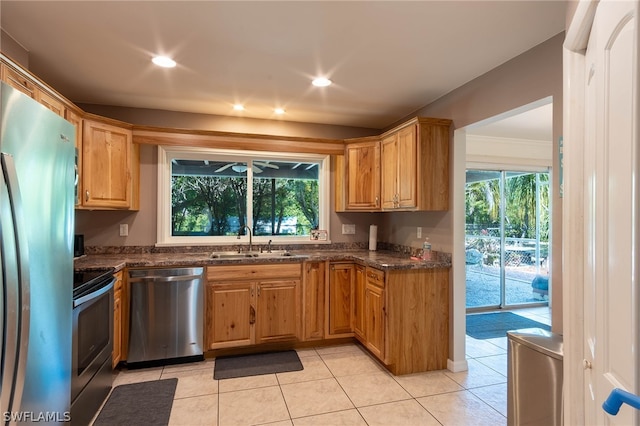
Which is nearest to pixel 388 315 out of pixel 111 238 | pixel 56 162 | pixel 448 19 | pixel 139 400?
pixel 139 400

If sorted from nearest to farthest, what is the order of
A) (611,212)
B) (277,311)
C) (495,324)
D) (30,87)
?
(611,212)
(30,87)
(277,311)
(495,324)

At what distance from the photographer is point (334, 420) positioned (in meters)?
2.19

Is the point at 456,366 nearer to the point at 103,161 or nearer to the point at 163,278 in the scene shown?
the point at 163,278

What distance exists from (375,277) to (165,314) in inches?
77.3

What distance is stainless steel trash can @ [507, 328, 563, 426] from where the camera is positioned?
157 cm

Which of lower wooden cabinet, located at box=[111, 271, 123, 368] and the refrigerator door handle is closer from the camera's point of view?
the refrigerator door handle

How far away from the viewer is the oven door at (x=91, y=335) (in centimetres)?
193

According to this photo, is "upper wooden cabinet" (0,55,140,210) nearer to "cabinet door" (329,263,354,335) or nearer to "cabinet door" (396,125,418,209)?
"cabinet door" (329,263,354,335)

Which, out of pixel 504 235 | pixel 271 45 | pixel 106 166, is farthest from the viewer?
pixel 504 235

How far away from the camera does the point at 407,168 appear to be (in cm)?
307

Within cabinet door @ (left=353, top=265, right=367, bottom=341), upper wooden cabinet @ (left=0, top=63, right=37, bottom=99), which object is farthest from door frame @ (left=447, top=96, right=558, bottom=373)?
upper wooden cabinet @ (left=0, top=63, right=37, bottom=99)

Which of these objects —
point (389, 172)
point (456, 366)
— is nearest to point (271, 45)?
point (389, 172)

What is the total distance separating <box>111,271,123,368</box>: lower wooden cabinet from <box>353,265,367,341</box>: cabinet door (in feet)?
7.30

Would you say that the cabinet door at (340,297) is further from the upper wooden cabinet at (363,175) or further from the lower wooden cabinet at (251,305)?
the upper wooden cabinet at (363,175)
